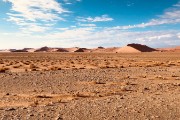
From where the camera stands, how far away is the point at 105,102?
13773 mm

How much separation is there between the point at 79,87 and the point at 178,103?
7.42 meters

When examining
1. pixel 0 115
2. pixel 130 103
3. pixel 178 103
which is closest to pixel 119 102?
pixel 130 103

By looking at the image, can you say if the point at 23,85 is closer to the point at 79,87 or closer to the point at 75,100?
the point at 79,87

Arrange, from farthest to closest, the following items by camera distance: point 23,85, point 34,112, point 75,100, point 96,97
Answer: point 23,85, point 96,97, point 75,100, point 34,112

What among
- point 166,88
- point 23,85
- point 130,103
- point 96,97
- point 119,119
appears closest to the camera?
point 119,119

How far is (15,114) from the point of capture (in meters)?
11.5

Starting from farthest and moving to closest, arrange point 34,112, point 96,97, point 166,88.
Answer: point 166,88
point 96,97
point 34,112

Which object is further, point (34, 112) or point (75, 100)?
point (75, 100)

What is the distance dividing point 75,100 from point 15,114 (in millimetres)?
3607

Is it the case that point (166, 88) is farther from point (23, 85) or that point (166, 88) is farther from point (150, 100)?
point (23, 85)

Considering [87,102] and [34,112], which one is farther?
[87,102]

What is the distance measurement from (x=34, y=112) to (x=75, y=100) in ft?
10.00

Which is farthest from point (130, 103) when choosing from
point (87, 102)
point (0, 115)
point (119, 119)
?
point (0, 115)

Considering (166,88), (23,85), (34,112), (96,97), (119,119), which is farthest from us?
(23,85)
